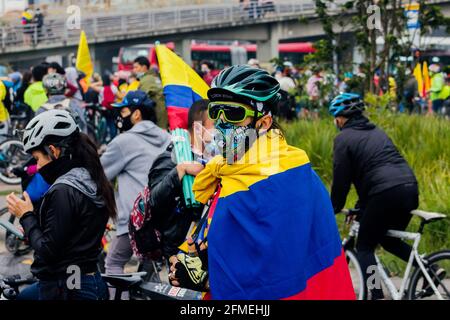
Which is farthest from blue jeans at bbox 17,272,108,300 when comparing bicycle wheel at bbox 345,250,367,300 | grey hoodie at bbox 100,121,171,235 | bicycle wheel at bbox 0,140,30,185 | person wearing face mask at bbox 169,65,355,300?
bicycle wheel at bbox 0,140,30,185

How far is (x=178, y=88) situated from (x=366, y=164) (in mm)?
2073

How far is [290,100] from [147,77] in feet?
23.0

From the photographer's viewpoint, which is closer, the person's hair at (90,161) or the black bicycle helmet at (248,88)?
the black bicycle helmet at (248,88)

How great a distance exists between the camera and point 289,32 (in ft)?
172

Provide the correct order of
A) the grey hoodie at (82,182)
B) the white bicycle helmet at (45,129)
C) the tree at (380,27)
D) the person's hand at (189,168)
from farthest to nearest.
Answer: the tree at (380,27), the person's hand at (189,168), the white bicycle helmet at (45,129), the grey hoodie at (82,182)

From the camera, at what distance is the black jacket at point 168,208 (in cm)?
575

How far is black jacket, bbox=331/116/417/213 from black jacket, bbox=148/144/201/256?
1646 millimetres

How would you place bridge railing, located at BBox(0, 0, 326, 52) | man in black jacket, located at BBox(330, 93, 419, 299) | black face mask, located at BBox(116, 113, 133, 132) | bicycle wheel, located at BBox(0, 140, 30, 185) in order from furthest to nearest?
bridge railing, located at BBox(0, 0, 326, 52) < bicycle wheel, located at BBox(0, 140, 30, 185) < black face mask, located at BBox(116, 113, 133, 132) < man in black jacket, located at BBox(330, 93, 419, 299)

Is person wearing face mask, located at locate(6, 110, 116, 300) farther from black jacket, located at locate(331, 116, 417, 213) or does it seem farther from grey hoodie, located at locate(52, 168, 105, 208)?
black jacket, located at locate(331, 116, 417, 213)

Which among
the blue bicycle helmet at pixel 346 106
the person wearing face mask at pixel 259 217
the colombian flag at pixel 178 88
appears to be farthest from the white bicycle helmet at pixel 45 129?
the blue bicycle helmet at pixel 346 106

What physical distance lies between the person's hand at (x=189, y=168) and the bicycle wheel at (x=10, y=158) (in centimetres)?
872

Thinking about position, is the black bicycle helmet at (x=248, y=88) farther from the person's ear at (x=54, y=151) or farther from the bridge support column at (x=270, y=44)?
the bridge support column at (x=270, y=44)

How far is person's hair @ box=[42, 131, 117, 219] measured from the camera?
509cm

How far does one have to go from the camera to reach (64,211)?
484cm
